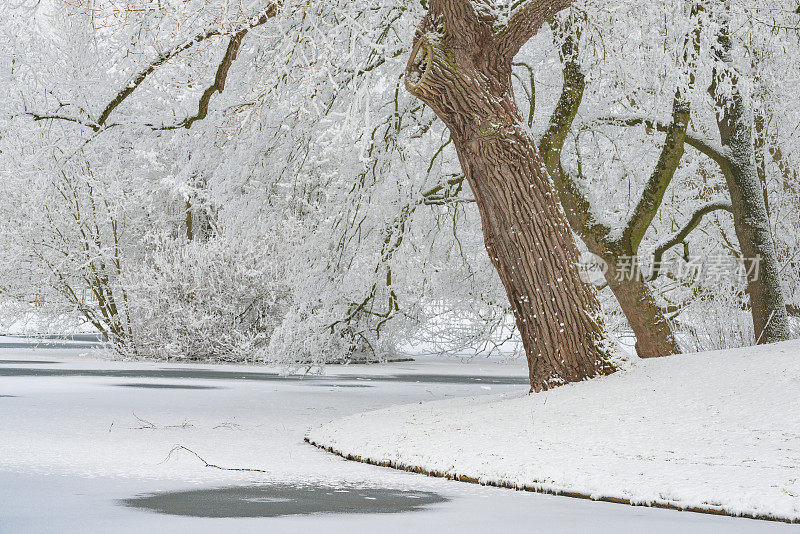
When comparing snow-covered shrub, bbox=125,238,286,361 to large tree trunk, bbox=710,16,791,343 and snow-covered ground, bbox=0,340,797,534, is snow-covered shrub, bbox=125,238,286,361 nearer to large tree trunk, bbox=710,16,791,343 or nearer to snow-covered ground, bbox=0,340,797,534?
snow-covered ground, bbox=0,340,797,534

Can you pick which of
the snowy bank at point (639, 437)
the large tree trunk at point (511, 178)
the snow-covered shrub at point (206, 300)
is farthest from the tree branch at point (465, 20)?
the snow-covered shrub at point (206, 300)

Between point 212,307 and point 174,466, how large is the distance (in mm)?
14867

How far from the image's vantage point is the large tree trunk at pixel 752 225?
1459 cm

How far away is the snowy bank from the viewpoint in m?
6.75

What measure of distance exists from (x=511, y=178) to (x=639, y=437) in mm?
3185

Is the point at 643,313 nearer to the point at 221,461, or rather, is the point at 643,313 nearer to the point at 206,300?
the point at 221,461

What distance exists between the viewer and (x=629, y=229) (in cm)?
1387

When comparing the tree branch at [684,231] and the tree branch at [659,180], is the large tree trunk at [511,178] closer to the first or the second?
the tree branch at [659,180]

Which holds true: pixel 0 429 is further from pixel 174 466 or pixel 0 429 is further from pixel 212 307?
pixel 212 307

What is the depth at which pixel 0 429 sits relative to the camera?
10.3m

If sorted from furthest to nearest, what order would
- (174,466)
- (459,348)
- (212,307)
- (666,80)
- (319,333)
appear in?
(212,307) → (459,348) → (319,333) → (666,80) → (174,466)

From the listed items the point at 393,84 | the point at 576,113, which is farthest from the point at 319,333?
the point at 576,113

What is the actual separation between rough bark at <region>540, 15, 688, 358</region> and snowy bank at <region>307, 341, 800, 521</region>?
2620 mm

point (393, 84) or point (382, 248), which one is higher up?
point (393, 84)
